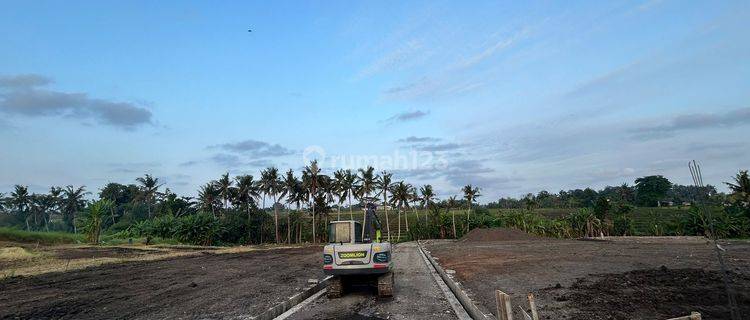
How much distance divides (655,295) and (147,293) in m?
16.4

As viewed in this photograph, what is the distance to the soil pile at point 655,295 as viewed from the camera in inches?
373

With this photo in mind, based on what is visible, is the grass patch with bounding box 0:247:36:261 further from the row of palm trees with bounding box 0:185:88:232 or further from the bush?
the row of palm trees with bounding box 0:185:88:232

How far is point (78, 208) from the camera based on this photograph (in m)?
98.9

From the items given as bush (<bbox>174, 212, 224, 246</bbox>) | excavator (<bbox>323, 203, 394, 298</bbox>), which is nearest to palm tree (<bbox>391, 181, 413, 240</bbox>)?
bush (<bbox>174, 212, 224, 246</bbox>)

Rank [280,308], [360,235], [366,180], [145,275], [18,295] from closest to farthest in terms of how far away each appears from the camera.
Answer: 1. [280,308]
2. [360,235]
3. [18,295]
4. [145,275]
5. [366,180]

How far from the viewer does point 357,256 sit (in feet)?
39.2

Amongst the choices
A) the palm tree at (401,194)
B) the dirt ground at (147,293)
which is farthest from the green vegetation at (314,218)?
the dirt ground at (147,293)

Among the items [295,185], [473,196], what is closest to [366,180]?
[295,185]

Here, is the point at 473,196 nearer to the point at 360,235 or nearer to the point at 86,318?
the point at 360,235

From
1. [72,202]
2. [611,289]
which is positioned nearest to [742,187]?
[611,289]

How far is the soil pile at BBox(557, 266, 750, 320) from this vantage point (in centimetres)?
948

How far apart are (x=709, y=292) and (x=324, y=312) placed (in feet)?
35.7

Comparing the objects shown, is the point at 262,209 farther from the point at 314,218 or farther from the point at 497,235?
the point at 497,235

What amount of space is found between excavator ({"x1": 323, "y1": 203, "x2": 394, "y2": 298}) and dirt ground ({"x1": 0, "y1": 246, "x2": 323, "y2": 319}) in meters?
1.96
